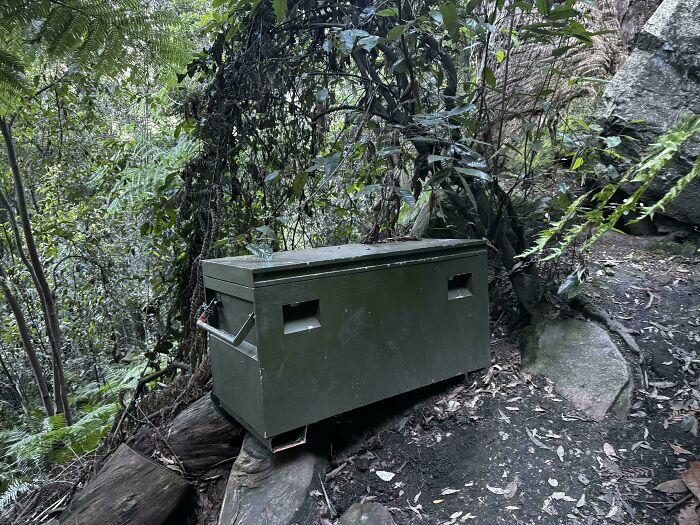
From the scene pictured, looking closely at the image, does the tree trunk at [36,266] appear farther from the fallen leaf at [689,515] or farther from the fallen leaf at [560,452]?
the fallen leaf at [689,515]

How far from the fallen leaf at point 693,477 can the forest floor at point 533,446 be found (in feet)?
0.06

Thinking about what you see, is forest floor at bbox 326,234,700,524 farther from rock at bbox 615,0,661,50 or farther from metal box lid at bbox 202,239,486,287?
rock at bbox 615,0,661,50

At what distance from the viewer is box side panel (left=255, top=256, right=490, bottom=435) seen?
173 centimetres

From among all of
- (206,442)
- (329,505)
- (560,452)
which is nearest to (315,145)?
(206,442)

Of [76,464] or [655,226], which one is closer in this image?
[76,464]

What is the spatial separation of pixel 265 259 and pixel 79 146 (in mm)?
3978

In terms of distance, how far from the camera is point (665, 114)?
3041mm

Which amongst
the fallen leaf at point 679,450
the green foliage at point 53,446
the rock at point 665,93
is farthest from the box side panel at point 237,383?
the rock at point 665,93

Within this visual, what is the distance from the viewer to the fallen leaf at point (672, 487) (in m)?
1.63

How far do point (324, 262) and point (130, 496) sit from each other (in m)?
1.46

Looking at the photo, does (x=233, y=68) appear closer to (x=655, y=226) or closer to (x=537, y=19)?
(x=537, y=19)

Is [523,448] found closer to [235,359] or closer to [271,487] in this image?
[271,487]

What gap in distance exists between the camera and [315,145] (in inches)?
124

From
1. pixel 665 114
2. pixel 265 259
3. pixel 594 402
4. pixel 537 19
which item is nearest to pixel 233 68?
pixel 265 259
